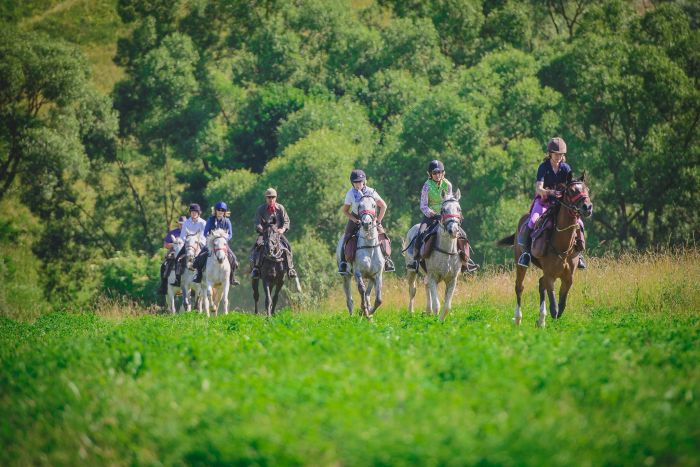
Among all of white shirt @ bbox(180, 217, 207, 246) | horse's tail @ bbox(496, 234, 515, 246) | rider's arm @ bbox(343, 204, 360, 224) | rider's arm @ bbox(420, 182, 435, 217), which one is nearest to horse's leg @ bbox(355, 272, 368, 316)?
rider's arm @ bbox(343, 204, 360, 224)

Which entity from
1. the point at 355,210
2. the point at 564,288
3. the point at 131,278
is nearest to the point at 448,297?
the point at 564,288

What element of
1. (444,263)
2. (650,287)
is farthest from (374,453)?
(650,287)

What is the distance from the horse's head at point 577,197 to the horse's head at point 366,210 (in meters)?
4.22

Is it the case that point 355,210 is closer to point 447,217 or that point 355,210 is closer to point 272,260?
point 447,217

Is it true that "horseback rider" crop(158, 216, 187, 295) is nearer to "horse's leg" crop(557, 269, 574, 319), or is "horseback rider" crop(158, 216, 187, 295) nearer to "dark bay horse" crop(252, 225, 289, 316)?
"dark bay horse" crop(252, 225, 289, 316)

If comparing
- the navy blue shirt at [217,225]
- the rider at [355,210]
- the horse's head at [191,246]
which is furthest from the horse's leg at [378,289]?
the horse's head at [191,246]

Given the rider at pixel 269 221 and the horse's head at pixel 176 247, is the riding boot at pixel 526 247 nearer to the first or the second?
the rider at pixel 269 221

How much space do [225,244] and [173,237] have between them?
6.70m

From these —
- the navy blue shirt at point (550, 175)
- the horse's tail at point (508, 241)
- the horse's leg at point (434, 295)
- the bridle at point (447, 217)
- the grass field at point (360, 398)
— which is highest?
the navy blue shirt at point (550, 175)

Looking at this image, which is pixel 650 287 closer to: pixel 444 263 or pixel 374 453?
pixel 444 263

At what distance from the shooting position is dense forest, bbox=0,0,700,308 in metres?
44.5

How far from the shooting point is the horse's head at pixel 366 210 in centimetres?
2039

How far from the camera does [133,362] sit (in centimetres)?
1241

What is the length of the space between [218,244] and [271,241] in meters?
2.12
